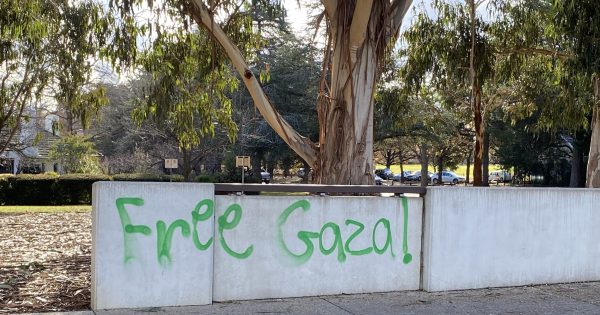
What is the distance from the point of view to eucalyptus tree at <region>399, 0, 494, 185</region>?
1677 centimetres

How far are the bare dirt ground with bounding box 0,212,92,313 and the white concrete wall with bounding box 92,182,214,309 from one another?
0.59m

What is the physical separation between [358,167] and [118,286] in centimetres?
541

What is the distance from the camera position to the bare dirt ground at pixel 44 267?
21.8 feet

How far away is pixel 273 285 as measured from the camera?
705 cm

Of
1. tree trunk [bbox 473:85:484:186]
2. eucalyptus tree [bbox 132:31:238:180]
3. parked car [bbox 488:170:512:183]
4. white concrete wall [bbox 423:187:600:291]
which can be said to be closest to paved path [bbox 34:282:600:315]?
white concrete wall [bbox 423:187:600:291]

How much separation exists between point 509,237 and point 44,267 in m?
6.63

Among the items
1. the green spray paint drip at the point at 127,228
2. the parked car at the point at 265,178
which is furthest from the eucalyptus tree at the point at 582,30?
the parked car at the point at 265,178

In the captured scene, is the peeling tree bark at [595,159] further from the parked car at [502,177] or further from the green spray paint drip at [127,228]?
the parked car at [502,177]

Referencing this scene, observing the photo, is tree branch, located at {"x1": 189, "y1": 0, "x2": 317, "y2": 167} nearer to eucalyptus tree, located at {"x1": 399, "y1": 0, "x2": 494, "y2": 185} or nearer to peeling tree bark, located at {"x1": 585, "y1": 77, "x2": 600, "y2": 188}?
eucalyptus tree, located at {"x1": 399, "y1": 0, "x2": 494, "y2": 185}

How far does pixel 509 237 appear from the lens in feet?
27.5

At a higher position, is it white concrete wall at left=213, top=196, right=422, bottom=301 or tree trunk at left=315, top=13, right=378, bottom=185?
tree trunk at left=315, top=13, right=378, bottom=185

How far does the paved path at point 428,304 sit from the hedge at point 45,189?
21.6 metres

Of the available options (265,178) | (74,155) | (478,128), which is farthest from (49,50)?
(265,178)

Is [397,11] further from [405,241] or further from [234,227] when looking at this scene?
[234,227]
